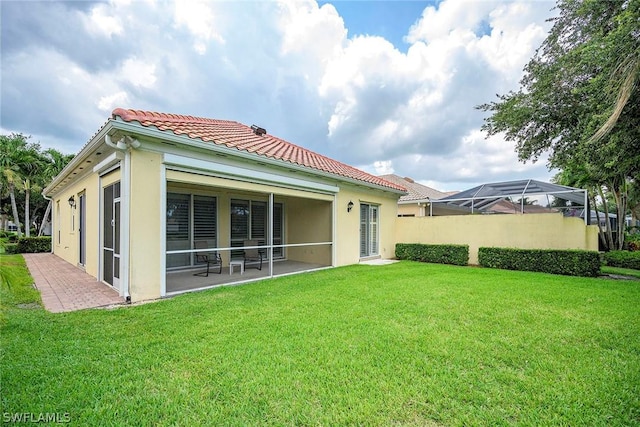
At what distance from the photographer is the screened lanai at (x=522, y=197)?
12922mm

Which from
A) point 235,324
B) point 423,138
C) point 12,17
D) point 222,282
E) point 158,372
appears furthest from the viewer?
point 423,138

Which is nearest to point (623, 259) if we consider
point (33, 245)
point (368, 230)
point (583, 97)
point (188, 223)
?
point (583, 97)

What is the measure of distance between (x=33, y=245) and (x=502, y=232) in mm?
26195

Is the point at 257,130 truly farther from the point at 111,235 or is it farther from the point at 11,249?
the point at 11,249

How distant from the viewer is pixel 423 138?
1750cm

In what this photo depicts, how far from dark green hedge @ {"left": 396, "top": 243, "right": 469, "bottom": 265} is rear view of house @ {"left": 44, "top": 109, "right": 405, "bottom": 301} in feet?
2.70

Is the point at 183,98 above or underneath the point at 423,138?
above

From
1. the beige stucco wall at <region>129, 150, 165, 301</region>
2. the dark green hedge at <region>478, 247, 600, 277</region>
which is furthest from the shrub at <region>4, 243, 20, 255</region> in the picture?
Result: the dark green hedge at <region>478, 247, 600, 277</region>

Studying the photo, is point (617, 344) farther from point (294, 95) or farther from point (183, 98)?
point (183, 98)

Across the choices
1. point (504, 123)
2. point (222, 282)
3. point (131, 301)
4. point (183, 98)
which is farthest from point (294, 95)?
point (131, 301)

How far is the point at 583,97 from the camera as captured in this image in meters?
8.95

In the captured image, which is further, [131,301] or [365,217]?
[365,217]

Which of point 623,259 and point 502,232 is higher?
point 502,232

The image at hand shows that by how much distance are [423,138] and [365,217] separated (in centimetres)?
748
